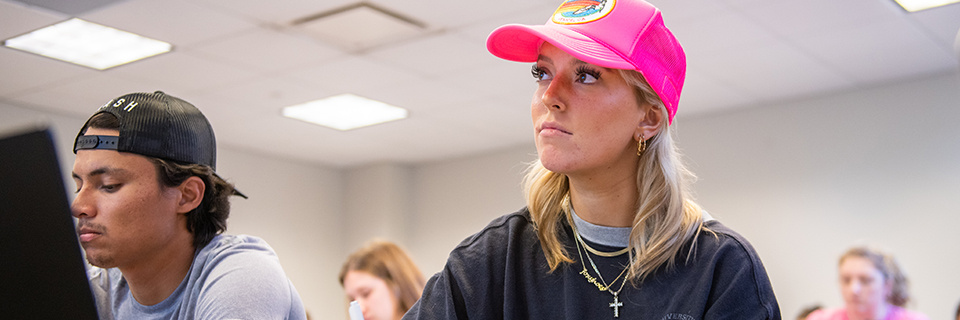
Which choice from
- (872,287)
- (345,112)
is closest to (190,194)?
(872,287)

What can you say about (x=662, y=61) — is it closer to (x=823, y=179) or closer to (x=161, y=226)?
(x=161, y=226)

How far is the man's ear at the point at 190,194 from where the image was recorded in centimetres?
153

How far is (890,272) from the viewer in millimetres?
3613

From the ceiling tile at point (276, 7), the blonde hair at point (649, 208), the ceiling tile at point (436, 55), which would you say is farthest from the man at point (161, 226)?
the ceiling tile at point (436, 55)

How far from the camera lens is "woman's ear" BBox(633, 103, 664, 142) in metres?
1.24

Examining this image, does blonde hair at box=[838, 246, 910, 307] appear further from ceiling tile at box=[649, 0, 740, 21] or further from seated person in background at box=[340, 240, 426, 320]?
seated person in background at box=[340, 240, 426, 320]

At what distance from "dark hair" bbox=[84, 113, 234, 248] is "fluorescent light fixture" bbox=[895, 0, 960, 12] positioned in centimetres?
340

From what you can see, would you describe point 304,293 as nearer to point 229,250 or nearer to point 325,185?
point 325,185

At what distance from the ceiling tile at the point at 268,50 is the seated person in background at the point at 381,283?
5.19 feet

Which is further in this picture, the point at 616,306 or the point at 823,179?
the point at 823,179

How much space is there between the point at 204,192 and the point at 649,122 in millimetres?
886

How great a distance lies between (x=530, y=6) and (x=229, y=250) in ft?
8.14

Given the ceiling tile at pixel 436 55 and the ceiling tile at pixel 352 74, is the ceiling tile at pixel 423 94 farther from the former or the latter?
the ceiling tile at pixel 436 55

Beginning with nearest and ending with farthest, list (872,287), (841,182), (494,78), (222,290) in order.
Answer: (222,290)
(872,287)
(494,78)
(841,182)
